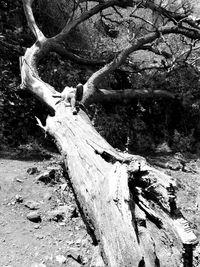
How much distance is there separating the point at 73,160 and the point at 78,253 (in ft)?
3.12

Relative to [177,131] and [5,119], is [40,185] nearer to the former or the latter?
[5,119]

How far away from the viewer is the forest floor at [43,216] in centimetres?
334

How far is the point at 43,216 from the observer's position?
3980 millimetres

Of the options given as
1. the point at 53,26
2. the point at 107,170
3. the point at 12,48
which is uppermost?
the point at 53,26

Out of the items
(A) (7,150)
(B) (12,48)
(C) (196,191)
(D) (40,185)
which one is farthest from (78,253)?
(B) (12,48)

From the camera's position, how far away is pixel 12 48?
7.51m

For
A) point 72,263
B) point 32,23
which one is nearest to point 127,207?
point 72,263

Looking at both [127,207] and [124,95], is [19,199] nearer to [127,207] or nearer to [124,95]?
[127,207]

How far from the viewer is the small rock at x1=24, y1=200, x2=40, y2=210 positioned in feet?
13.5

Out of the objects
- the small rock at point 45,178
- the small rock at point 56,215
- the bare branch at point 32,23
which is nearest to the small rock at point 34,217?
the small rock at point 56,215

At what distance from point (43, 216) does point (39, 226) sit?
0.57 feet

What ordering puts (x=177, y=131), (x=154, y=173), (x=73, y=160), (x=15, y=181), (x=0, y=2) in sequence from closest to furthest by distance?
(x=154, y=173), (x=73, y=160), (x=15, y=181), (x=177, y=131), (x=0, y=2)

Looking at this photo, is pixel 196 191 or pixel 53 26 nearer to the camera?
pixel 196 191

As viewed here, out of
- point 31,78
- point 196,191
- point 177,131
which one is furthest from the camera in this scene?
point 177,131
